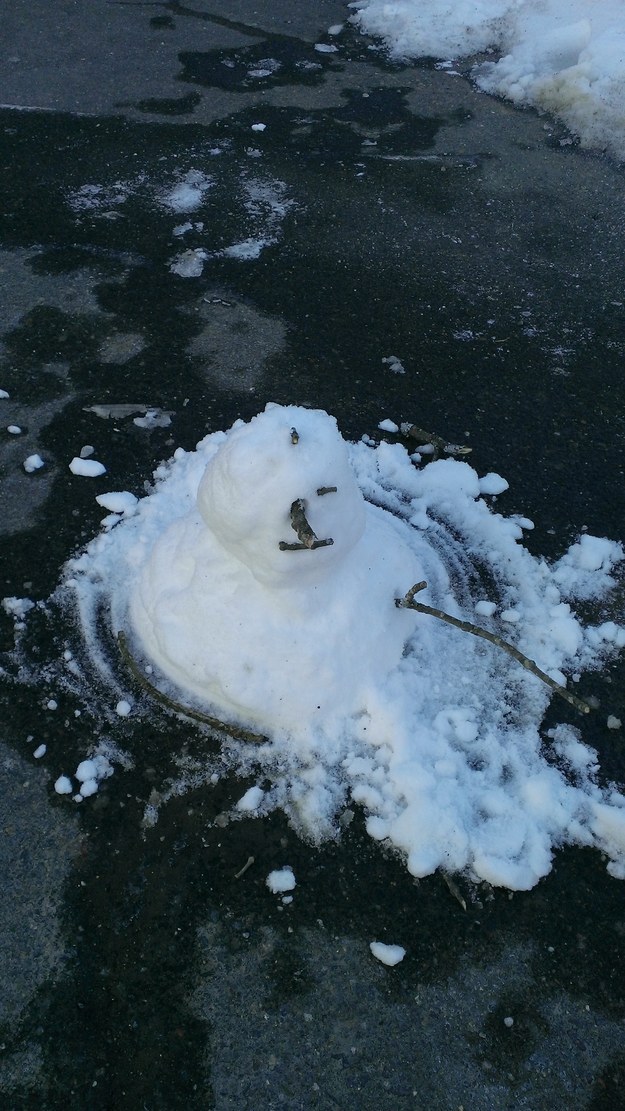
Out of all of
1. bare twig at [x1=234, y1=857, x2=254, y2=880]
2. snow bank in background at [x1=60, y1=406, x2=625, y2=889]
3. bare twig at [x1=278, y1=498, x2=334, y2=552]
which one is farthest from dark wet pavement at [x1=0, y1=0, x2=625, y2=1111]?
bare twig at [x1=278, y1=498, x2=334, y2=552]

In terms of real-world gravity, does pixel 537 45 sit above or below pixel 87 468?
above

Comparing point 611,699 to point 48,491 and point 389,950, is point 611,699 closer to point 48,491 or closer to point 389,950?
point 389,950

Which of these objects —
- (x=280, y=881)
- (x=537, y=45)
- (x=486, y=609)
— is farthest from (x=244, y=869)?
(x=537, y=45)

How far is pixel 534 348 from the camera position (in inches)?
172

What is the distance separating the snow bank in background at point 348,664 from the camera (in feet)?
8.06

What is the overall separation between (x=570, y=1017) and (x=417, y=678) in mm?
1065

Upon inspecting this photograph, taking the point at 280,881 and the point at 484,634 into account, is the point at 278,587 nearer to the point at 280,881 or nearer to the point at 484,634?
the point at 484,634

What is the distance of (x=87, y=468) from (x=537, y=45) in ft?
18.0

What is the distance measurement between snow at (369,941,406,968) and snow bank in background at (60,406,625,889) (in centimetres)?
23

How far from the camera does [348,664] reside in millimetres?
2701

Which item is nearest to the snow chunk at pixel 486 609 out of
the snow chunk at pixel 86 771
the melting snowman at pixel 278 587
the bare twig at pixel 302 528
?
the melting snowman at pixel 278 587

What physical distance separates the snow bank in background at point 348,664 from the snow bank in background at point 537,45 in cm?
452

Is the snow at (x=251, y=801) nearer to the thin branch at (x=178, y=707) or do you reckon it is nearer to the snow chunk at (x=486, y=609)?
the thin branch at (x=178, y=707)

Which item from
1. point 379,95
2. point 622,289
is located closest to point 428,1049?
point 622,289
